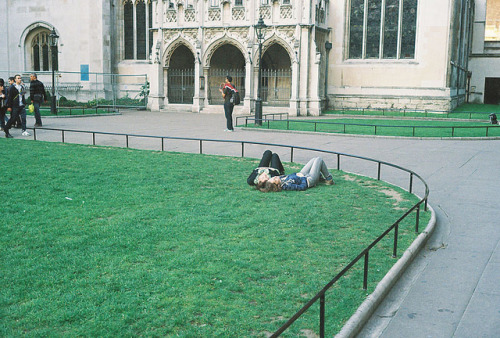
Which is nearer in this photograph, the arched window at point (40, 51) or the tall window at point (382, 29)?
the tall window at point (382, 29)

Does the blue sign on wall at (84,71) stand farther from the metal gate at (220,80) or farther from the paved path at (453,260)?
the paved path at (453,260)

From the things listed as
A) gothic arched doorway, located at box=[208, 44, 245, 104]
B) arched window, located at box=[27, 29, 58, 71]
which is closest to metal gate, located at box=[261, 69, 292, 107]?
gothic arched doorway, located at box=[208, 44, 245, 104]

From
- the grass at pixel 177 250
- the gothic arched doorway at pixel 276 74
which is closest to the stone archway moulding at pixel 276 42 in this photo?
the gothic arched doorway at pixel 276 74

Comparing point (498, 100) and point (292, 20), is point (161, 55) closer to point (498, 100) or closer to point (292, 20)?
point (292, 20)

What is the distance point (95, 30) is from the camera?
3756cm

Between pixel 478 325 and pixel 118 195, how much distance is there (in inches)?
238

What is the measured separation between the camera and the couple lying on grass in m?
9.31

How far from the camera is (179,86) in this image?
3575cm

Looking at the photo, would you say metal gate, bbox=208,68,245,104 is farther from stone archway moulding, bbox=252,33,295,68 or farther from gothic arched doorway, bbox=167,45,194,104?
stone archway moulding, bbox=252,33,295,68

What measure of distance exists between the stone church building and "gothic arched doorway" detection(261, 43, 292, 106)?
7 centimetres

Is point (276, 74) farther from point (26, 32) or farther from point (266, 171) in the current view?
point (266, 171)

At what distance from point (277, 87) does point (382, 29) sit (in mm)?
7581

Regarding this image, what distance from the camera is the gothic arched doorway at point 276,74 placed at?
34125 millimetres

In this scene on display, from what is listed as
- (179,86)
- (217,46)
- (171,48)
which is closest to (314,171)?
(217,46)
